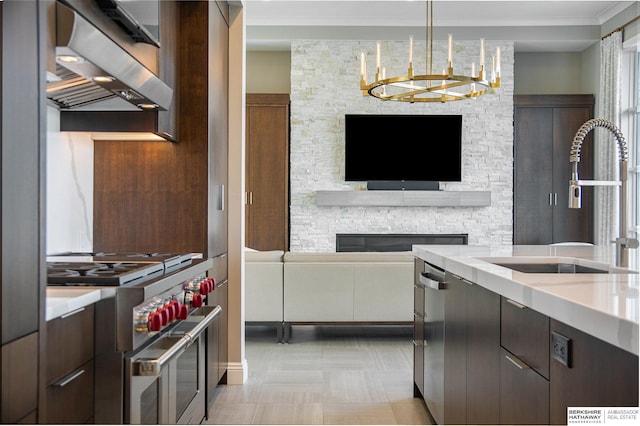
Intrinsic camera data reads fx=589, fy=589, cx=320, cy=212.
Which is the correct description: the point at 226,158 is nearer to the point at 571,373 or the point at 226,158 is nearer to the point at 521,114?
the point at 571,373

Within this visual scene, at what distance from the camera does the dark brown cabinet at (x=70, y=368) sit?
129cm

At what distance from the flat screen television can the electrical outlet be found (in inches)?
241

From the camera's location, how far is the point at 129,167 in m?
3.01

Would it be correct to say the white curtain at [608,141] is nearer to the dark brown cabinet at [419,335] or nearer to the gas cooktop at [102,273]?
the dark brown cabinet at [419,335]

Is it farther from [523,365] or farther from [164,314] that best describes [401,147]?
[523,365]

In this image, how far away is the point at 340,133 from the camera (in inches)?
294

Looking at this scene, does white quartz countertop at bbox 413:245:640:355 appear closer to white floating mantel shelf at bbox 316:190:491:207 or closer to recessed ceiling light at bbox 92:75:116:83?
recessed ceiling light at bbox 92:75:116:83

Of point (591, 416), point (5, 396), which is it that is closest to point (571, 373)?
point (591, 416)

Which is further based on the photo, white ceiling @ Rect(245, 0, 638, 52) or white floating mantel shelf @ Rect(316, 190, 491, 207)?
white floating mantel shelf @ Rect(316, 190, 491, 207)

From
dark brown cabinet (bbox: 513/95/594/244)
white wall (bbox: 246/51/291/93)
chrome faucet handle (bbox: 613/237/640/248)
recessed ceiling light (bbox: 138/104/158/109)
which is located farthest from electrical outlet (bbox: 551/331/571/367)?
white wall (bbox: 246/51/291/93)

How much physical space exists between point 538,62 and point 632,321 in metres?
7.73

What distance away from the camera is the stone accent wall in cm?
741

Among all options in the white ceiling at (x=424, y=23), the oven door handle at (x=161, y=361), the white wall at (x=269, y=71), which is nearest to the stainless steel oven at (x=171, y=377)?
the oven door handle at (x=161, y=361)

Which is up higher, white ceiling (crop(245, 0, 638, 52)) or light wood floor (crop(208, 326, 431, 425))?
white ceiling (crop(245, 0, 638, 52))
